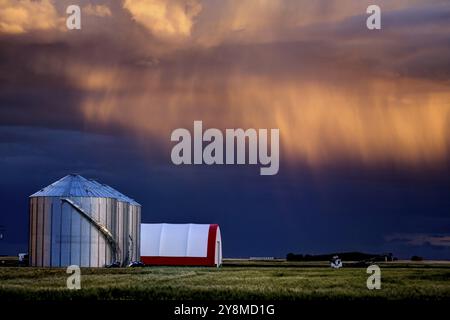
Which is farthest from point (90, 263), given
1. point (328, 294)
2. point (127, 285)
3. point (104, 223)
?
point (328, 294)

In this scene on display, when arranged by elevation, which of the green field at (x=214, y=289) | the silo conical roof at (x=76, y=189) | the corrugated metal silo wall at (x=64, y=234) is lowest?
the green field at (x=214, y=289)

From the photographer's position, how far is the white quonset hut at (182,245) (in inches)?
3789

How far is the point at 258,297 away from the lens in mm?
46219

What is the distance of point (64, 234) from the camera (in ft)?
264

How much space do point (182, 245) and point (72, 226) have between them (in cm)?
1943

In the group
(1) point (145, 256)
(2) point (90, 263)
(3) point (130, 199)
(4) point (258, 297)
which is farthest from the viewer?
(1) point (145, 256)

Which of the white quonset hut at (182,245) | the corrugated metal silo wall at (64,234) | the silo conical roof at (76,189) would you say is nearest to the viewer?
the corrugated metal silo wall at (64,234)

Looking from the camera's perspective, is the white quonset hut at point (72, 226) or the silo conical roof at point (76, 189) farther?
the silo conical roof at point (76, 189)

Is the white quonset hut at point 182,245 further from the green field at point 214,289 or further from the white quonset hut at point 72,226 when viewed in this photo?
the green field at point 214,289

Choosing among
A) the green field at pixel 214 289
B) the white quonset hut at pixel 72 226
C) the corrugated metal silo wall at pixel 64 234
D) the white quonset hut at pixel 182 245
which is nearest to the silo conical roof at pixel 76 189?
the white quonset hut at pixel 72 226

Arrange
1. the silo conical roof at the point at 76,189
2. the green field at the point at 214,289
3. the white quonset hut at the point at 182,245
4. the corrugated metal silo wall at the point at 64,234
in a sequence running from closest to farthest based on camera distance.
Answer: the green field at the point at 214,289, the corrugated metal silo wall at the point at 64,234, the silo conical roof at the point at 76,189, the white quonset hut at the point at 182,245
